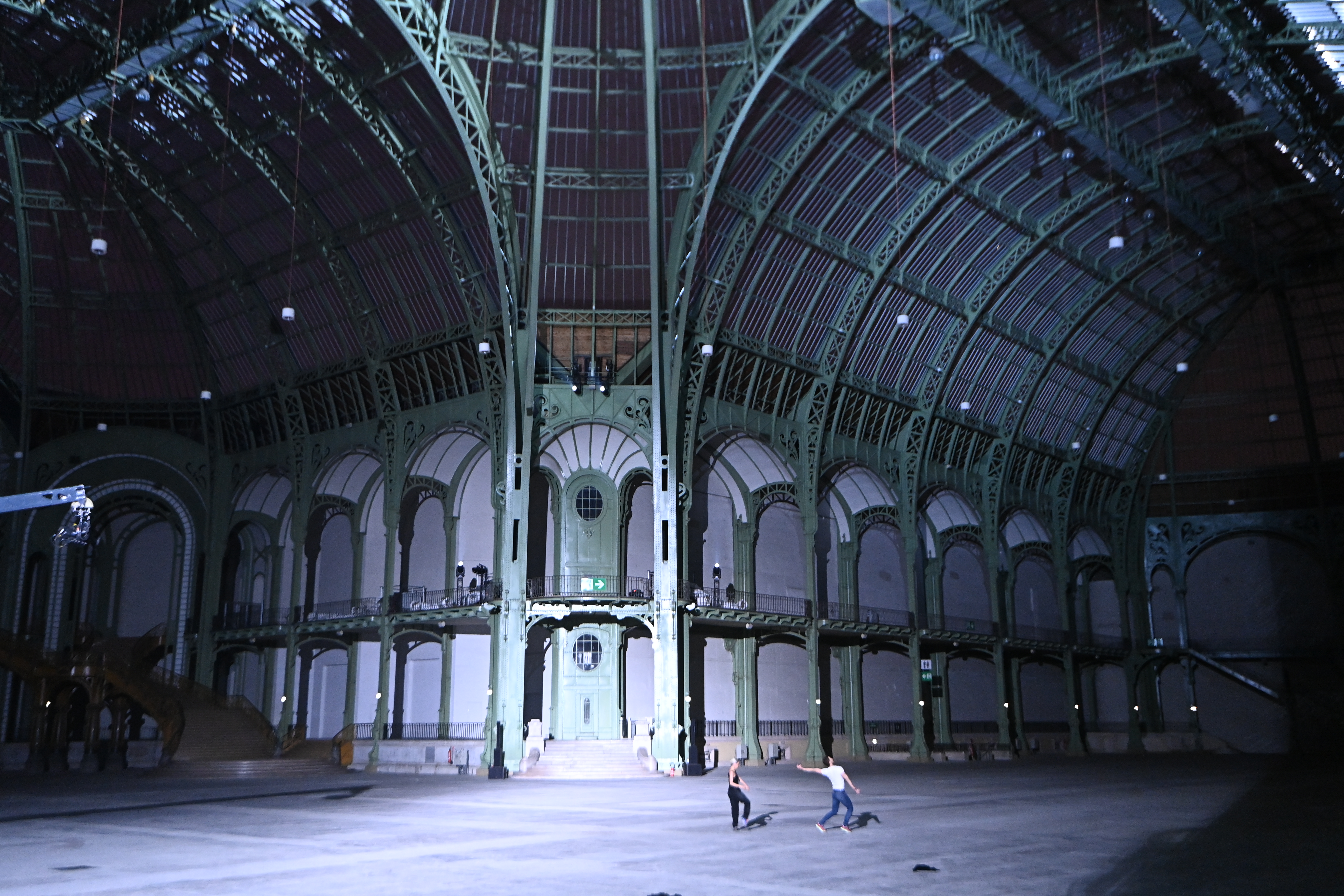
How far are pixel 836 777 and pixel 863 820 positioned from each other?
74.0 inches

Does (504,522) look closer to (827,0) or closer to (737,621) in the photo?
(737,621)

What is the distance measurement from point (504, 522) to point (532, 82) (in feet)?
52.4

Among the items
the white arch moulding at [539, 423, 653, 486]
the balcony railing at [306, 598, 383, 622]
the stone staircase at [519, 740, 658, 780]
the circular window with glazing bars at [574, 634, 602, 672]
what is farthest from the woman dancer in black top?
the balcony railing at [306, 598, 383, 622]

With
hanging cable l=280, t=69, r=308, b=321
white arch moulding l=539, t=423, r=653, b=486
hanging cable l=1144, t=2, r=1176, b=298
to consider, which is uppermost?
hanging cable l=1144, t=2, r=1176, b=298

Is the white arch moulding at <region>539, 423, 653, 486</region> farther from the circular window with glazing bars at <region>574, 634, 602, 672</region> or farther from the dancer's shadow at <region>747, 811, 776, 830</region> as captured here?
the dancer's shadow at <region>747, 811, 776, 830</region>

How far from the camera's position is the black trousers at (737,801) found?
750 inches

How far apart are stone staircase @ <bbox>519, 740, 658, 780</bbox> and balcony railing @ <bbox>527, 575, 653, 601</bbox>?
5459 millimetres

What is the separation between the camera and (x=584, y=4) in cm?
3512

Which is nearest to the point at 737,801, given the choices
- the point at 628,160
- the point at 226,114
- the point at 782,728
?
the point at 628,160

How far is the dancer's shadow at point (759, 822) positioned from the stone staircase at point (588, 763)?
51.9ft

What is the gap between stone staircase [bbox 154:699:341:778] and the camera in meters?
39.9

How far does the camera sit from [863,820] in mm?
20406

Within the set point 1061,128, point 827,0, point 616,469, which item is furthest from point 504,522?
point 1061,128

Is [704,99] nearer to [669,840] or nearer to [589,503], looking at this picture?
[589,503]
